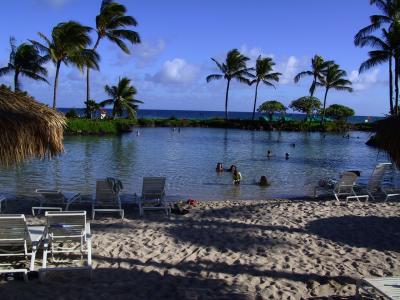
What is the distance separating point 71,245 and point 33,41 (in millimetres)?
35199

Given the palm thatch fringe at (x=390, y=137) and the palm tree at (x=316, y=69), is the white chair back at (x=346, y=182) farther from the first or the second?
the palm tree at (x=316, y=69)

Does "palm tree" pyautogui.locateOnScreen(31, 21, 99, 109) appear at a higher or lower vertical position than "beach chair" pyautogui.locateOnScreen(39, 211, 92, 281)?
A: higher

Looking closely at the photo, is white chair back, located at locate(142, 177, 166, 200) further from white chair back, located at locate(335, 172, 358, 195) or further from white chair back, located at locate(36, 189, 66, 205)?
Answer: white chair back, located at locate(335, 172, 358, 195)

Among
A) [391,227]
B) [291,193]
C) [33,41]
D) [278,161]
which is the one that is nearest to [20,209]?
[391,227]

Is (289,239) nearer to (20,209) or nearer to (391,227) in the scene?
(391,227)

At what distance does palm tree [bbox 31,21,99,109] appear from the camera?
127 ft

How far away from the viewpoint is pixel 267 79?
63.9 meters

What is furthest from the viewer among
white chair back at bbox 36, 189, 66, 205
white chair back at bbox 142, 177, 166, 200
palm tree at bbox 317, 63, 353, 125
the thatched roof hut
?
palm tree at bbox 317, 63, 353, 125

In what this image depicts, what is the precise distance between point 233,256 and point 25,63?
3741 cm

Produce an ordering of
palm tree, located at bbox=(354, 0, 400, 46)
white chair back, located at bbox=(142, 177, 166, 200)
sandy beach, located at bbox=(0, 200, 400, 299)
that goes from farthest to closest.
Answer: palm tree, located at bbox=(354, 0, 400, 46) → white chair back, located at bbox=(142, 177, 166, 200) → sandy beach, located at bbox=(0, 200, 400, 299)

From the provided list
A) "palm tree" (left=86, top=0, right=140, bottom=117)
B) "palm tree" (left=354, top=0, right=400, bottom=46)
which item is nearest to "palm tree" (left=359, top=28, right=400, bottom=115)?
"palm tree" (left=354, top=0, right=400, bottom=46)

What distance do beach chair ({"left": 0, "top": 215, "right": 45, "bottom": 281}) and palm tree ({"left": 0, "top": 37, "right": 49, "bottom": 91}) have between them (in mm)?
35290

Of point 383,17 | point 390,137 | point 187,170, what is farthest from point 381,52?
point 390,137

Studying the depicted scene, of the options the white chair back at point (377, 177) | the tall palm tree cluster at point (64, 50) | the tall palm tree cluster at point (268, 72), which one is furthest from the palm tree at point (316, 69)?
the white chair back at point (377, 177)
